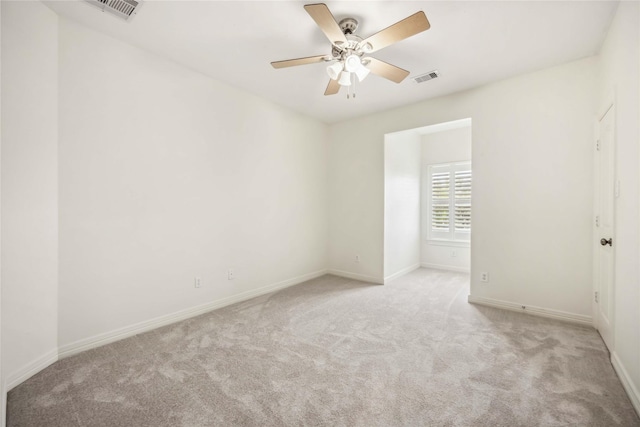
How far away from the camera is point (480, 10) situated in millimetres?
2178

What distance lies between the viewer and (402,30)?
76.9 inches

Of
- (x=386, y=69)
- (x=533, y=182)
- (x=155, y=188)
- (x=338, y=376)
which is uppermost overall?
(x=386, y=69)

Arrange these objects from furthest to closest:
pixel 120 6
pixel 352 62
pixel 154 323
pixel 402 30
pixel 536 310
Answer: pixel 536 310 → pixel 154 323 → pixel 352 62 → pixel 120 6 → pixel 402 30

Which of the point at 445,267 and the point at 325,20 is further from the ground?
the point at 325,20

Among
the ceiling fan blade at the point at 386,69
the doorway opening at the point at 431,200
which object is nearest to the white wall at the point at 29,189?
the ceiling fan blade at the point at 386,69

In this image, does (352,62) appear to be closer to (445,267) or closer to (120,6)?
(120,6)

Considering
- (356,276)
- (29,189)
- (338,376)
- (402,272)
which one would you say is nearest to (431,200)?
(402,272)

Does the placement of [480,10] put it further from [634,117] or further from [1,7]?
[1,7]

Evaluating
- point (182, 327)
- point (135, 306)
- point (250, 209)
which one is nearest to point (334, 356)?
point (182, 327)

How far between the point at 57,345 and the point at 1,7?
8.23 ft

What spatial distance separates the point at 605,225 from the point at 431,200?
3279 millimetres

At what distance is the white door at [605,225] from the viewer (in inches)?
89.7

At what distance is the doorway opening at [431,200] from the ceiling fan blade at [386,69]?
2108mm

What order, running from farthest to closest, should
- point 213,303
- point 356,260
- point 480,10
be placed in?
1. point 356,260
2. point 213,303
3. point 480,10
